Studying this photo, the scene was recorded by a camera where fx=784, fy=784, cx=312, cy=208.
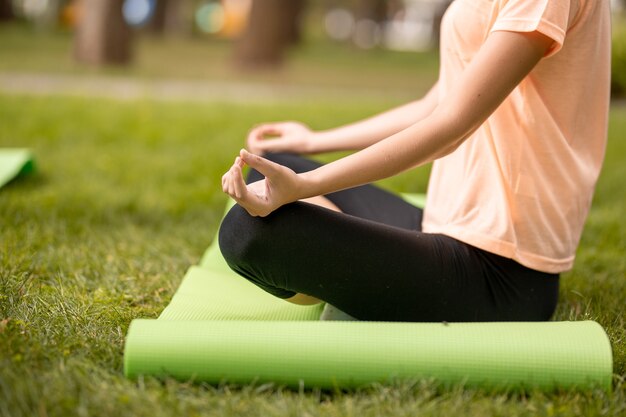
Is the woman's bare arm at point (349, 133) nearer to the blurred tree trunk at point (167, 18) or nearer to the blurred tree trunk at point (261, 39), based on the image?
the blurred tree trunk at point (261, 39)

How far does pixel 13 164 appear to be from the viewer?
3873 millimetres

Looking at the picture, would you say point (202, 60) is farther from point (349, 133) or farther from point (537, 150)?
point (537, 150)

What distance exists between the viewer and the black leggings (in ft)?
5.73

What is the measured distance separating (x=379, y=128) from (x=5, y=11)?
54.5 feet

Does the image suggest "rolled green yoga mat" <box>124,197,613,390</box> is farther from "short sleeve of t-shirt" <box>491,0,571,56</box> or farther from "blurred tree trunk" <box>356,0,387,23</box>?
"blurred tree trunk" <box>356,0,387,23</box>

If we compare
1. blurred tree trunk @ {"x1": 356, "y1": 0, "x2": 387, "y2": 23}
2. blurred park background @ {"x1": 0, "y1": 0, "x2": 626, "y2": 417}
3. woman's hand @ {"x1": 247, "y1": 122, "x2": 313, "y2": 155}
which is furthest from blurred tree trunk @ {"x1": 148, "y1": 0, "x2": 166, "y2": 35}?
woman's hand @ {"x1": 247, "y1": 122, "x2": 313, "y2": 155}

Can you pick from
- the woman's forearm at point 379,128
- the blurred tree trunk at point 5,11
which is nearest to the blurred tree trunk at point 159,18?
the blurred tree trunk at point 5,11

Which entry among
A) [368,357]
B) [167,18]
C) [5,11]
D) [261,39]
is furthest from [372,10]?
[368,357]

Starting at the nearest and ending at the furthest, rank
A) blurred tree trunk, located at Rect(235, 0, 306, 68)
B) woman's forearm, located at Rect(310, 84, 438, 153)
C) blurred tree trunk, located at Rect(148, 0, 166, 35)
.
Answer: woman's forearm, located at Rect(310, 84, 438, 153) → blurred tree trunk, located at Rect(235, 0, 306, 68) → blurred tree trunk, located at Rect(148, 0, 166, 35)

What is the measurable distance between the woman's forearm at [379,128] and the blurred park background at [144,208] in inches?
28.3

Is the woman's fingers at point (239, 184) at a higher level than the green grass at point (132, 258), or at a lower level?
higher

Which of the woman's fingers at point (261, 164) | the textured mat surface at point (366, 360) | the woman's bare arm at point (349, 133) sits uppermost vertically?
the woman's fingers at point (261, 164)

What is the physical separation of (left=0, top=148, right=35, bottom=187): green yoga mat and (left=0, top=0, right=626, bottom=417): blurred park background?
7 cm

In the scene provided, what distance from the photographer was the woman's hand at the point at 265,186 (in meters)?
1.63
